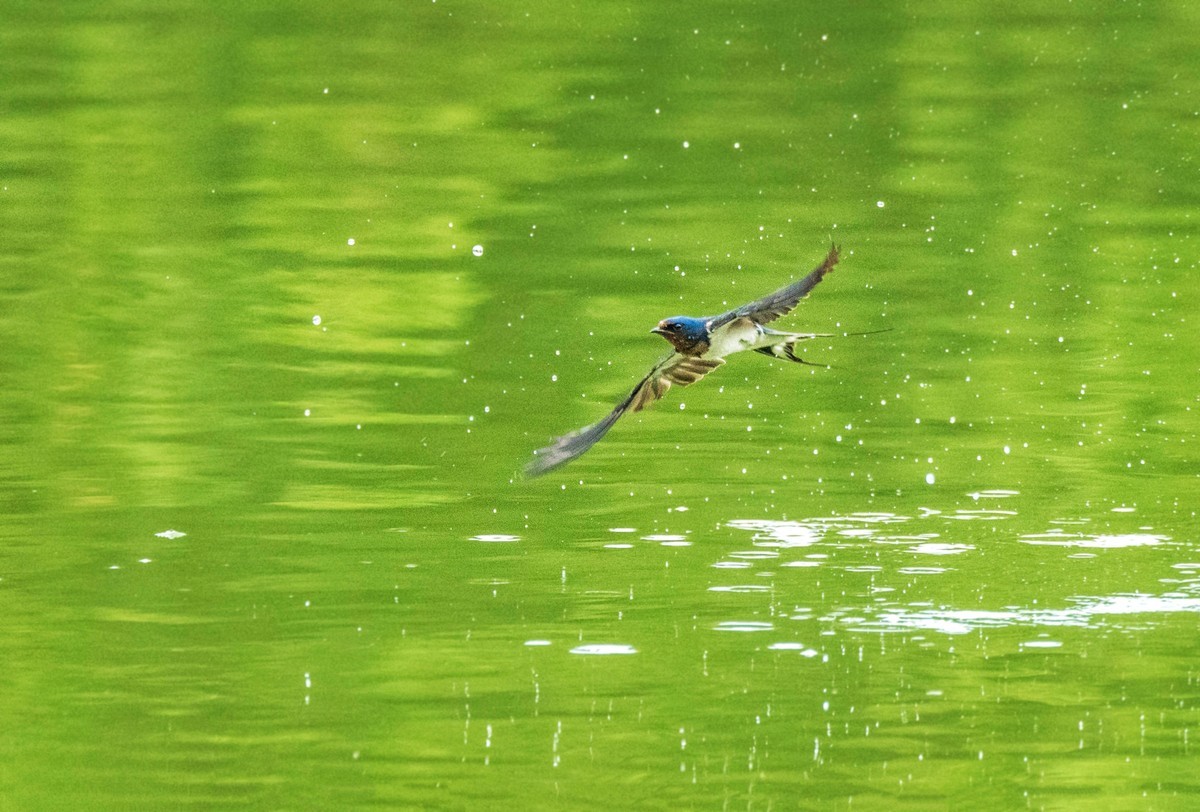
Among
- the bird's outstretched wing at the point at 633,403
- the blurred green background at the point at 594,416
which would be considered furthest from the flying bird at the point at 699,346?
the blurred green background at the point at 594,416

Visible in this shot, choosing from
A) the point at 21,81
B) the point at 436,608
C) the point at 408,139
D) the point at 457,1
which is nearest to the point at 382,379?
A: the point at 436,608

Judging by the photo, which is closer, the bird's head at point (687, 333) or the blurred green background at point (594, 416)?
the blurred green background at point (594, 416)

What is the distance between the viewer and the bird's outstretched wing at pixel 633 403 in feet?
26.2

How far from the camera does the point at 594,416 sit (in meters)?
11.7

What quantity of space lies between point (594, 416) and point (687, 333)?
3177mm

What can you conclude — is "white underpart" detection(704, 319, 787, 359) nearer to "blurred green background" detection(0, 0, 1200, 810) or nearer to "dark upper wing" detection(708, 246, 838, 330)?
"dark upper wing" detection(708, 246, 838, 330)

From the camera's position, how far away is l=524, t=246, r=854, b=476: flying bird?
8039 mm

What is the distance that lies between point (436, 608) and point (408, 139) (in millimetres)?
9288

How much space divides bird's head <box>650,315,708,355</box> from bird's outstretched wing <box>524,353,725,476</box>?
76mm

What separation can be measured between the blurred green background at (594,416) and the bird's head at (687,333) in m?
1.00

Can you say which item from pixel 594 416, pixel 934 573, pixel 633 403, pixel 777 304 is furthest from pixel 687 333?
pixel 594 416

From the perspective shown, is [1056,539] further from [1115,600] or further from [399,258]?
[399,258]

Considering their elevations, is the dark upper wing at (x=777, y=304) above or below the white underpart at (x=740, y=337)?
above

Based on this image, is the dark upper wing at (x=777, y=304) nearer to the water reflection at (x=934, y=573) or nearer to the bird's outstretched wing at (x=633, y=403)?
the bird's outstretched wing at (x=633, y=403)
